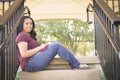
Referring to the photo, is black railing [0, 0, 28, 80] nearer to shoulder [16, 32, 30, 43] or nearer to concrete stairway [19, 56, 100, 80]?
shoulder [16, 32, 30, 43]

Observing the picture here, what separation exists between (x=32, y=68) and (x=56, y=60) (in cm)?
45

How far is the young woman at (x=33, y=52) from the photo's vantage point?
143 inches

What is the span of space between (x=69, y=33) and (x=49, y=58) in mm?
15862

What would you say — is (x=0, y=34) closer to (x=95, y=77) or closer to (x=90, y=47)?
(x=95, y=77)

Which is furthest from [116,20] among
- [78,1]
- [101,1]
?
[78,1]

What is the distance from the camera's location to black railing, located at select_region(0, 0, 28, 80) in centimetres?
277

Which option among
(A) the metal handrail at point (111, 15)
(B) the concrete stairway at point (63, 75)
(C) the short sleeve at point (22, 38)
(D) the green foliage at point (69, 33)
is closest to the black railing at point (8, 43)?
(C) the short sleeve at point (22, 38)

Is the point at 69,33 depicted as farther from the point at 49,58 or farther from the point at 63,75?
the point at 63,75

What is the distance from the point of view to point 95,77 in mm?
3570

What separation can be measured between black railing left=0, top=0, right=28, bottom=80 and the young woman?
11cm

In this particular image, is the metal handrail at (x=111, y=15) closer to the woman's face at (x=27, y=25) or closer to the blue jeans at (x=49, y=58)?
the blue jeans at (x=49, y=58)

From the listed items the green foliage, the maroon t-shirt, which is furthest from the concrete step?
the green foliage

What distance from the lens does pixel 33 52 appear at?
145 inches

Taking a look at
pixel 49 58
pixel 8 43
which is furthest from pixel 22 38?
pixel 8 43
